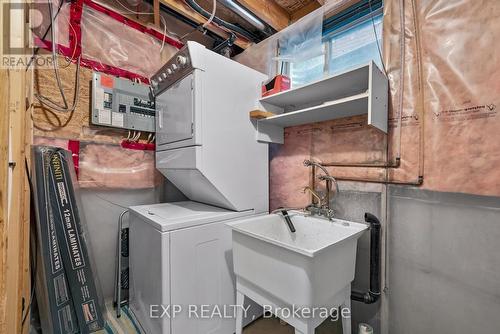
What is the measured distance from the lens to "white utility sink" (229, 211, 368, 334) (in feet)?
3.26

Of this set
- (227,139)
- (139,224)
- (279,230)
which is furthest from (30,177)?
(279,230)

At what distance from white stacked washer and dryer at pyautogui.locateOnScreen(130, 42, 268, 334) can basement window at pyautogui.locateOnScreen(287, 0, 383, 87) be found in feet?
1.41

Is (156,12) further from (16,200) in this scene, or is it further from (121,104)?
(16,200)

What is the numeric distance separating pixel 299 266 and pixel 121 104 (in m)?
1.89

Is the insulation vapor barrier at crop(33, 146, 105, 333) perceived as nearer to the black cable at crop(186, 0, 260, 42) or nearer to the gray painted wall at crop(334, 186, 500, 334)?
the black cable at crop(186, 0, 260, 42)

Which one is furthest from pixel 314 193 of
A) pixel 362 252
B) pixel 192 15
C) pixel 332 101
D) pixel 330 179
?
pixel 192 15

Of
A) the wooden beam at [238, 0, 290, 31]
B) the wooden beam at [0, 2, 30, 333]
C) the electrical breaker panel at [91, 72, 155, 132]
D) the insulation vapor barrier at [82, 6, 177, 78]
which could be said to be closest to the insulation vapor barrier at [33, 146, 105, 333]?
the wooden beam at [0, 2, 30, 333]

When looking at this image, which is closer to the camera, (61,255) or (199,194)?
(61,255)

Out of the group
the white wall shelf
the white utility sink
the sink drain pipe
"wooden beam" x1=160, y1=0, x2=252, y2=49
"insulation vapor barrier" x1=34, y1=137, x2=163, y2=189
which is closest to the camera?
the white utility sink

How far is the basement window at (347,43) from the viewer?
1513 mm

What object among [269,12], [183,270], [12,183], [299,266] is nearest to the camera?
[299,266]

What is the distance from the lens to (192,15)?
2.02 m

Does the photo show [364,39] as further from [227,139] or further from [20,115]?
[20,115]

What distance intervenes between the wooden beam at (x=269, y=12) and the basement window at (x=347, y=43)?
0.54m
